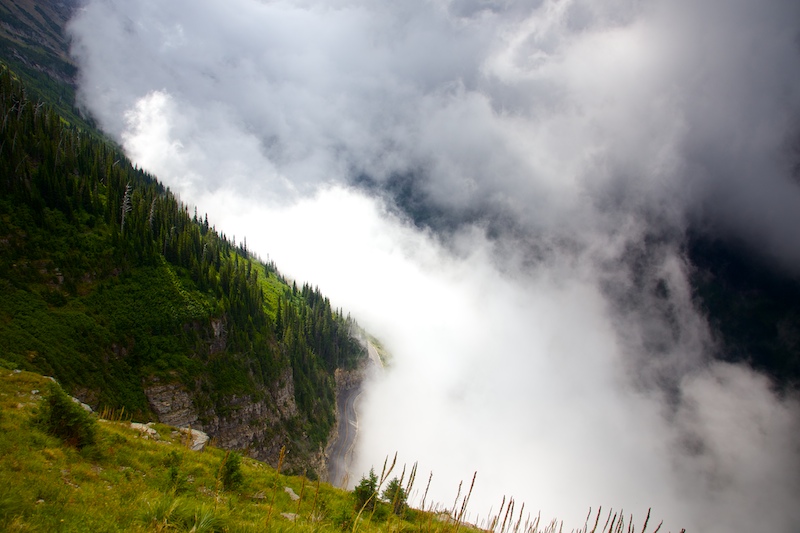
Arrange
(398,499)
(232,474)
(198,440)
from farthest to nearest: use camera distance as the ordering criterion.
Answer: (198,440) < (398,499) < (232,474)

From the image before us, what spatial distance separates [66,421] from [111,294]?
6766 centimetres

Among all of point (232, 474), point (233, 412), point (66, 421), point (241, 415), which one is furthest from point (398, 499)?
point (241, 415)

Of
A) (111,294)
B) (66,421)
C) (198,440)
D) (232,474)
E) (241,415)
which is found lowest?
(241,415)

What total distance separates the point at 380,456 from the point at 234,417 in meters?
90.6

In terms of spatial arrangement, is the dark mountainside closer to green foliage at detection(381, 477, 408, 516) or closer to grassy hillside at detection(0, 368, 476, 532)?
grassy hillside at detection(0, 368, 476, 532)

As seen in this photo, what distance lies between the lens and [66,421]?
16625 mm

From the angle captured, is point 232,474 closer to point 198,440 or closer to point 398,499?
point 398,499

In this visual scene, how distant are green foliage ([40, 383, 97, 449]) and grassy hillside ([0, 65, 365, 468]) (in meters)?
35.8

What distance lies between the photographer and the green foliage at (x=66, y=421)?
53.5ft

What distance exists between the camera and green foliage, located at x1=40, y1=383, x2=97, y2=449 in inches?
642

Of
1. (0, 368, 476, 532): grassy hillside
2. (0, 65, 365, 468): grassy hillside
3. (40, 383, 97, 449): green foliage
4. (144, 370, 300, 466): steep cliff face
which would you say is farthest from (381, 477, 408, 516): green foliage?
(0, 65, 365, 468): grassy hillside

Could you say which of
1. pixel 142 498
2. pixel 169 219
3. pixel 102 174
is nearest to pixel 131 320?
pixel 169 219

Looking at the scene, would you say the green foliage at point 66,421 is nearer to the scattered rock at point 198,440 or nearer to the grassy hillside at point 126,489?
the grassy hillside at point 126,489

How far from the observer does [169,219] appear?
10425 centimetres
